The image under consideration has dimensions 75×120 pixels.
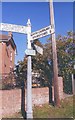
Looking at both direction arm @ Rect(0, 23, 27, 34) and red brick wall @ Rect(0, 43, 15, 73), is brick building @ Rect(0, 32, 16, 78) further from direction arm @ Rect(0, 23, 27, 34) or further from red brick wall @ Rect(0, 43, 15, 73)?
direction arm @ Rect(0, 23, 27, 34)

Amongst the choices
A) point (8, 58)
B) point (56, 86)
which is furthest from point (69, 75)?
point (8, 58)

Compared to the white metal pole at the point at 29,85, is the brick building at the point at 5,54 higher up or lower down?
higher up

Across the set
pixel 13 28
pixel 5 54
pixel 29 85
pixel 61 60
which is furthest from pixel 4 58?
pixel 29 85

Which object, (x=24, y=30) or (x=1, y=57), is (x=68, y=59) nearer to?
(x=1, y=57)

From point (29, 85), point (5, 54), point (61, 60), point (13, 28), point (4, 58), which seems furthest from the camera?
point (5, 54)

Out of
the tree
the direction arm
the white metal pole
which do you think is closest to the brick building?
the tree

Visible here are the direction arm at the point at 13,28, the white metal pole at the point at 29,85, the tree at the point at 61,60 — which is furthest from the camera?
the tree at the point at 61,60

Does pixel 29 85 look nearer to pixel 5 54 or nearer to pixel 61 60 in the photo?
pixel 61 60

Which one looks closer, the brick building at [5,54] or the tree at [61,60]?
the tree at [61,60]

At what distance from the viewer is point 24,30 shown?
7887mm

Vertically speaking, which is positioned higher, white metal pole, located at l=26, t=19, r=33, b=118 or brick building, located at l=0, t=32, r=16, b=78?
brick building, located at l=0, t=32, r=16, b=78

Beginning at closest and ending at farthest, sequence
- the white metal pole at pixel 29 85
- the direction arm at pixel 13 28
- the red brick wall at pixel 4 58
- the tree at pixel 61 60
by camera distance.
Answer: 1. the white metal pole at pixel 29 85
2. the direction arm at pixel 13 28
3. the tree at pixel 61 60
4. the red brick wall at pixel 4 58

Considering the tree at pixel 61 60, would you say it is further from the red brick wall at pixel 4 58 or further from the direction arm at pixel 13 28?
the direction arm at pixel 13 28

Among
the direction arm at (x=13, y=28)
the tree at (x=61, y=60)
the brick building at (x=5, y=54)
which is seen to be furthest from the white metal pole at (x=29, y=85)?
the brick building at (x=5, y=54)
